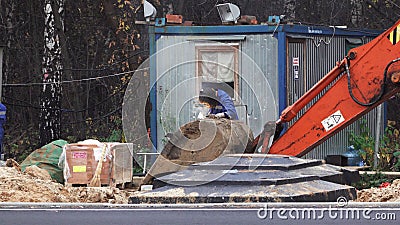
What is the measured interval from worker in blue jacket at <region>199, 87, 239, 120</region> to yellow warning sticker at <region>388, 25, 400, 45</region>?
8.74 ft

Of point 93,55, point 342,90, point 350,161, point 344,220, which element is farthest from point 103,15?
point 344,220

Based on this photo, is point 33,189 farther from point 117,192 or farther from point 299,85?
point 299,85

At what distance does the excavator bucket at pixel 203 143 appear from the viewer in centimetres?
1236

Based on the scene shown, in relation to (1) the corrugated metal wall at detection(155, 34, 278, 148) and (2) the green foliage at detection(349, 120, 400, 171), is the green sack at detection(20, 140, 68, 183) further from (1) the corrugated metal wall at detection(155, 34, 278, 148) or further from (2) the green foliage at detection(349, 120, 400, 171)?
(2) the green foliage at detection(349, 120, 400, 171)

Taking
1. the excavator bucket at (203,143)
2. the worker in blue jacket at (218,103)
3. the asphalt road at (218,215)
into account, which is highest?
the worker in blue jacket at (218,103)

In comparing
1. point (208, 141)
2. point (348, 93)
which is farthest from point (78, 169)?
point (348, 93)

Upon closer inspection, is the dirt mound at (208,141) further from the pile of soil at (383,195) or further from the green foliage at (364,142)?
the green foliage at (364,142)

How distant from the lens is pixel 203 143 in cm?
→ 1270

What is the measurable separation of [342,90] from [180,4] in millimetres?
12817

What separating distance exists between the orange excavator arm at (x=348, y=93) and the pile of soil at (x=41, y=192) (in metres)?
2.63

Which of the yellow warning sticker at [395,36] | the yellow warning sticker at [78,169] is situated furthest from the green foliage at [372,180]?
the yellow warning sticker at [78,169]

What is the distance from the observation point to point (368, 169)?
633 inches
